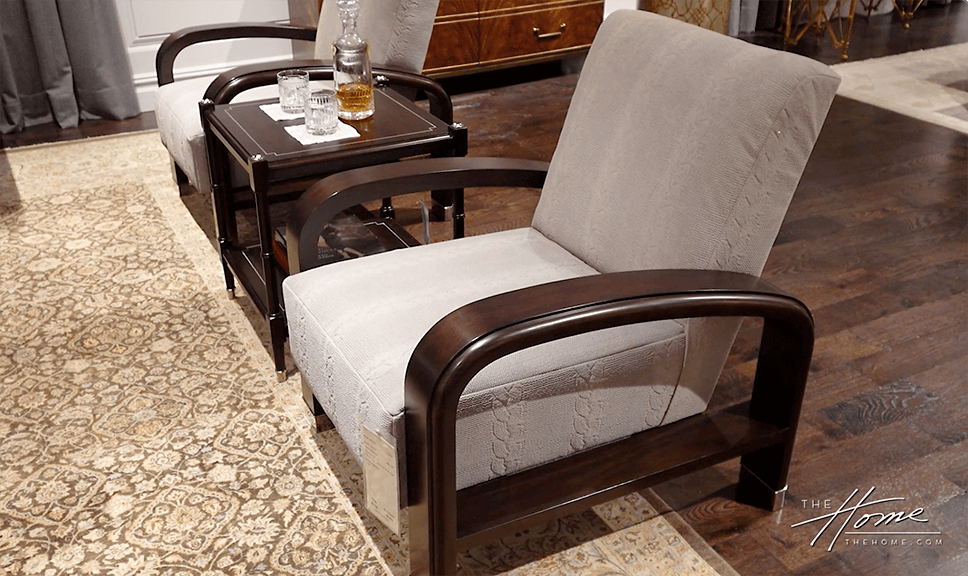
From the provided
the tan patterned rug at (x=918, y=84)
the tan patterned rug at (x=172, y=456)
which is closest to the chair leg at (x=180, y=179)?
the tan patterned rug at (x=172, y=456)

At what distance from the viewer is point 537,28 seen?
437 cm

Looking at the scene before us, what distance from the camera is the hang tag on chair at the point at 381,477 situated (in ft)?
4.50

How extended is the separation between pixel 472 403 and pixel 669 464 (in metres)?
0.40

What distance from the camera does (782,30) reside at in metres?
5.46

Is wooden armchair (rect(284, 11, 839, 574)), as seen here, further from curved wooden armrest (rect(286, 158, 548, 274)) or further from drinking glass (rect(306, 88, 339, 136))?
drinking glass (rect(306, 88, 339, 136))

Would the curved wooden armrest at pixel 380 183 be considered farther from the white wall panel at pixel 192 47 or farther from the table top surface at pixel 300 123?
the white wall panel at pixel 192 47

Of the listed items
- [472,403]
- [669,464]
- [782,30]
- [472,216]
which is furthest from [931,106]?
[472,403]

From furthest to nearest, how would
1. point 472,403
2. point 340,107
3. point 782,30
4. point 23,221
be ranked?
point 782,30 → point 23,221 → point 340,107 → point 472,403

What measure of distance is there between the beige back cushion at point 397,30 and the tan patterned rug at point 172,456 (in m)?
0.85

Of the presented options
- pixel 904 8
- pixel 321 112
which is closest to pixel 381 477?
pixel 321 112

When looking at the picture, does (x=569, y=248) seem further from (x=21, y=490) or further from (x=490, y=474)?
(x=21, y=490)

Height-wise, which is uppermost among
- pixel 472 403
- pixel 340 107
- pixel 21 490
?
pixel 340 107

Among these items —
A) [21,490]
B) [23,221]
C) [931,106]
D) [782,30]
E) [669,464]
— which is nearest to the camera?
[669,464]

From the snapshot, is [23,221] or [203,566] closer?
[203,566]
